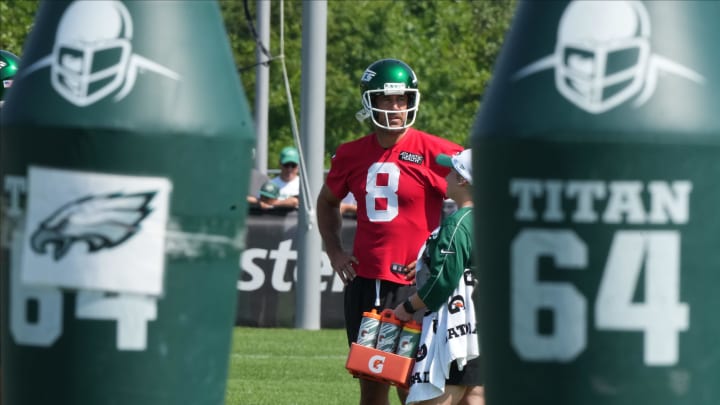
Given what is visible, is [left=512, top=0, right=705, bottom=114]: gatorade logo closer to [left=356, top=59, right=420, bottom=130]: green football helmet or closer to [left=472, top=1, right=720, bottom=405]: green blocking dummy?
[left=472, top=1, right=720, bottom=405]: green blocking dummy

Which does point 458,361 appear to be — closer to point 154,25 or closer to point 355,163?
point 355,163

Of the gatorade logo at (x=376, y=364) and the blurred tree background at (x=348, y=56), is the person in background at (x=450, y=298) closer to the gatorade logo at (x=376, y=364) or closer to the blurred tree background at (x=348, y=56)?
the gatorade logo at (x=376, y=364)

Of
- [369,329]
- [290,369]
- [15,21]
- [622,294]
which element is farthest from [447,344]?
[15,21]

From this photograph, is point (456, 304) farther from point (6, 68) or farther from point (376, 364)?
point (6, 68)

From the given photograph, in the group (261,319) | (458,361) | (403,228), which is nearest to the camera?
(458,361)

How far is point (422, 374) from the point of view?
6.80 m

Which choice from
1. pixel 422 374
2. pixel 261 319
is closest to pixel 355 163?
pixel 422 374

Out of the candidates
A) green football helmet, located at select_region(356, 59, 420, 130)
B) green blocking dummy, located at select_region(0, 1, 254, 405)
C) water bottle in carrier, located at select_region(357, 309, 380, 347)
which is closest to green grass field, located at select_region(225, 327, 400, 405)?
water bottle in carrier, located at select_region(357, 309, 380, 347)

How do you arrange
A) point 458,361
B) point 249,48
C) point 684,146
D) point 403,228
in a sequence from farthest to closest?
point 249,48 → point 403,228 → point 458,361 → point 684,146

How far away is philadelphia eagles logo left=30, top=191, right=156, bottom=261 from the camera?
3988 mm

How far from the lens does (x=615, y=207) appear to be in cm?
371

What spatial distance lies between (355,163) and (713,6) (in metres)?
3.81

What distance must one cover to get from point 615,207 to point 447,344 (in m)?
3.07

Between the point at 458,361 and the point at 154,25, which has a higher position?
the point at 154,25
